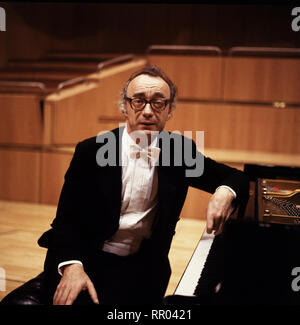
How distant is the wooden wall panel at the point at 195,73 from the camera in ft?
12.9

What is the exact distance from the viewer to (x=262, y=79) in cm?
390

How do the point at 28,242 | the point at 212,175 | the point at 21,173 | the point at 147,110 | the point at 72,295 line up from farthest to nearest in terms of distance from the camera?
the point at 21,173, the point at 28,242, the point at 212,175, the point at 147,110, the point at 72,295

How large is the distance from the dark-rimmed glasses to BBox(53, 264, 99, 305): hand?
0.45 meters

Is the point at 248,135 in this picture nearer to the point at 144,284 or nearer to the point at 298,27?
the point at 298,27

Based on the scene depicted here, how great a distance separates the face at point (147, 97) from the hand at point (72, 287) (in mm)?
414

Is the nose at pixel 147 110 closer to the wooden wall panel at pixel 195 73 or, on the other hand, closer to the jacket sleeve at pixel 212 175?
the jacket sleeve at pixel 212 175

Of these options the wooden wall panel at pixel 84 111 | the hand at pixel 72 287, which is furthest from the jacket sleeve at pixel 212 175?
the wooden wall panel at pixel 84 111

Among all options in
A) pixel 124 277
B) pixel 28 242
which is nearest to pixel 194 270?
pixel 124 277

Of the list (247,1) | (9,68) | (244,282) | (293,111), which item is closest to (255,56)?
(293,111)

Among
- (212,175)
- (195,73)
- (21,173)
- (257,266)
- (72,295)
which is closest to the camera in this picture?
(257,266)

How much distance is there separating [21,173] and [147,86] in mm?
2875

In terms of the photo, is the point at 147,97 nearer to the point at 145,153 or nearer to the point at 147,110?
the point at 147,110

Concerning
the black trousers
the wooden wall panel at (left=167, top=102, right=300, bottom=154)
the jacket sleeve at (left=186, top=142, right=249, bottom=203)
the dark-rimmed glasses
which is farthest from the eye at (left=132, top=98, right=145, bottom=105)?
the wooden wall panel at (left=167, top=102, right=300, bottom=154)

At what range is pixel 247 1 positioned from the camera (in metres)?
1.35
